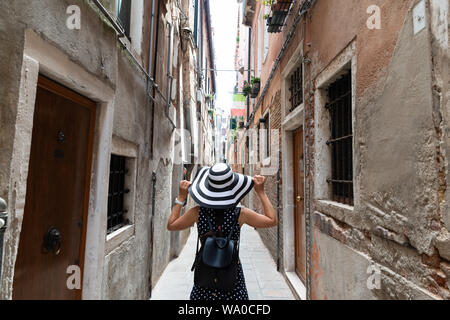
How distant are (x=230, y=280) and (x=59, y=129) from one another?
1577mm

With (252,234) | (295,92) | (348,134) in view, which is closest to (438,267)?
(348,134)

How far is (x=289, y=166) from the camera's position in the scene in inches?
199

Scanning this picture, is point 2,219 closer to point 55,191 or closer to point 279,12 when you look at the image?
point 55,191

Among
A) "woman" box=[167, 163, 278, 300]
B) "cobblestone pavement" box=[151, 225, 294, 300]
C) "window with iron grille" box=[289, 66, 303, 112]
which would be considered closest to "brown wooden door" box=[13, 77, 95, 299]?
"woman" box=[167, 163, 278, 300]

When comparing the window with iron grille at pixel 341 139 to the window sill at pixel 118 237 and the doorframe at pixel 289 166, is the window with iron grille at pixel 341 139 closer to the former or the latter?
the doorframe at pixel 289 166

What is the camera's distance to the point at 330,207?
2.94m

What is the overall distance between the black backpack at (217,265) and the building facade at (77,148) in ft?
3.33

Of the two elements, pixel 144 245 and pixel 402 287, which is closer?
pixel 402 287

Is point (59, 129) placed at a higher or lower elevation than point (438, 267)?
higher

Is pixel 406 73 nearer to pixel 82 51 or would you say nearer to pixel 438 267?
pixel 438 267

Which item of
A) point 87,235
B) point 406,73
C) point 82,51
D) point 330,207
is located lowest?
point 87,235

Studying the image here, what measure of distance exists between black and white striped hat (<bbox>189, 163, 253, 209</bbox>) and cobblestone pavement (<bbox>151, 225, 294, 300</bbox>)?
105 inches

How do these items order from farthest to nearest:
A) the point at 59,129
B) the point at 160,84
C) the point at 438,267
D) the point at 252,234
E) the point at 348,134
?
the point at 252,234 → the point at 160,84 → the point at 348,134 → the point at 59,129 → the point at 438,267

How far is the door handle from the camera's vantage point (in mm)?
1793
